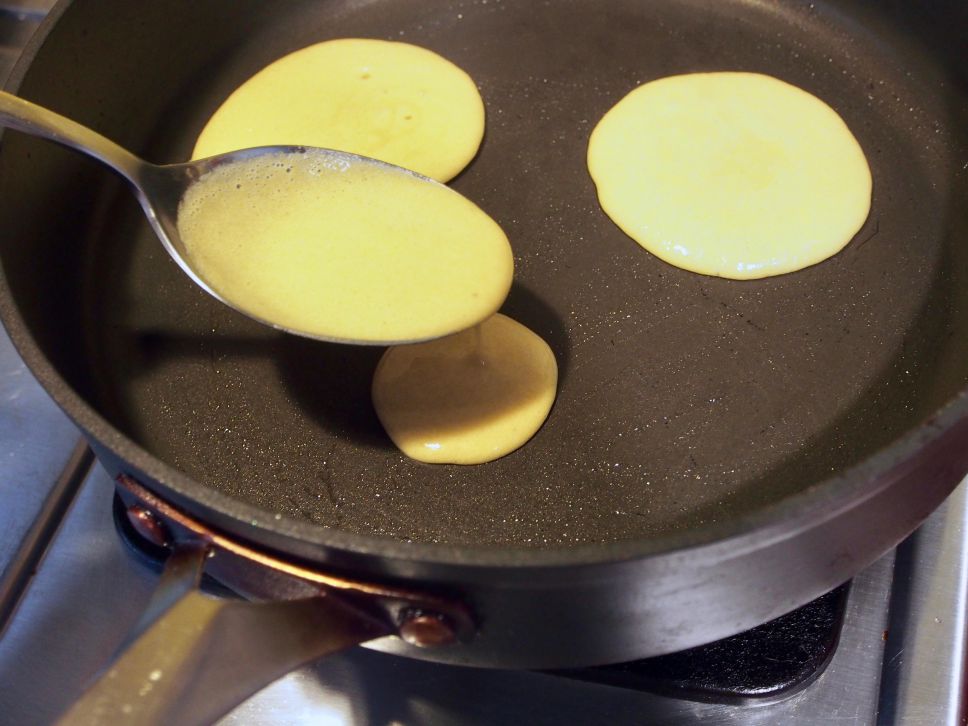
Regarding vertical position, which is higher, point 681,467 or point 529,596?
point 529,596

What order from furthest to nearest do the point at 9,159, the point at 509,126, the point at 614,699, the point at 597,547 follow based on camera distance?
the point at 509,126 → the point at 9,159 → the point at 614,699 → the point at 597,547

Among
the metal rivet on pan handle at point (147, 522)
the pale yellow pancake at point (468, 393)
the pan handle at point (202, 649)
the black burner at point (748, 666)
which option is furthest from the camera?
the pale yellow pancake at point (468, 393)

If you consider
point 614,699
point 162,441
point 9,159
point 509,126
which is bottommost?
point 614,699

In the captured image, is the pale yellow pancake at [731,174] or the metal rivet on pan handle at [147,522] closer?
the metal rivet on pan handle at [147,522]

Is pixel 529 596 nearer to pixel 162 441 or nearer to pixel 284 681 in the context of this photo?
pixel 284 681

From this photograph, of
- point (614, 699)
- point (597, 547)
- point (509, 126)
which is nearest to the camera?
point (597, 547)

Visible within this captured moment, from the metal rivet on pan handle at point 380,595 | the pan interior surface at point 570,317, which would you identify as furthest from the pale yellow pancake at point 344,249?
the metal rivet on pan handle at point 380,595

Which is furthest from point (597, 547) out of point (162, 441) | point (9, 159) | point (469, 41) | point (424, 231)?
point (469, 41)

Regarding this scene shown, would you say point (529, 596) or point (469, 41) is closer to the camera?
point (529, 596)

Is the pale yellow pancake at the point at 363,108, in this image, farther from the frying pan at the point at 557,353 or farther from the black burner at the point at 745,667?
the black burner at the point at 745,667
